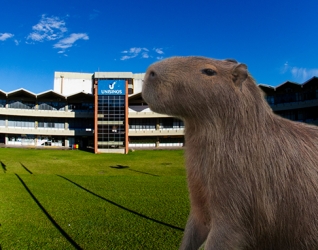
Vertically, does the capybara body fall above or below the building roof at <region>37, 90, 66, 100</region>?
below

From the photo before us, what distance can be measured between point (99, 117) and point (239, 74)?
30726 millimetres

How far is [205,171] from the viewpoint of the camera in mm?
1104

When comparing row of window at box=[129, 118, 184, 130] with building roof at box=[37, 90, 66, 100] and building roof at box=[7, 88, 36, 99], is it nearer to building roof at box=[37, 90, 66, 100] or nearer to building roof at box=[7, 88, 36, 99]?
building roof at box=[37, 90, 66, 100]

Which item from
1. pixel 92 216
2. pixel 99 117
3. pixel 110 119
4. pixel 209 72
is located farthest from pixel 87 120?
pixel 209 72

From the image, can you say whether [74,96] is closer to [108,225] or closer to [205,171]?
[108,225]

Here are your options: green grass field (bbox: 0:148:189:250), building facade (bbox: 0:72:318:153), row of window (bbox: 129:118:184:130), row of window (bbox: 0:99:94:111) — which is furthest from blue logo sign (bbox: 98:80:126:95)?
green grass field (bbox: 0:148:189:250)

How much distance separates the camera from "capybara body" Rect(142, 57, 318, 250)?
1041mm

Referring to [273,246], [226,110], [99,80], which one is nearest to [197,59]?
[226,110]

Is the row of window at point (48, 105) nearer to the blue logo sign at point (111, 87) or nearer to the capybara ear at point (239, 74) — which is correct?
the blue logo sign at point (111, 87)

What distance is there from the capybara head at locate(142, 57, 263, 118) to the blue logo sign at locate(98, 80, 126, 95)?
98.0ft

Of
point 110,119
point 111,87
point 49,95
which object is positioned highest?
point 111,87

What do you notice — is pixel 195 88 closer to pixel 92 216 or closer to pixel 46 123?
pixel 92 216

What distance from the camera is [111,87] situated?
30.9 meters

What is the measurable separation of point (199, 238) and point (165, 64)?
795mm
